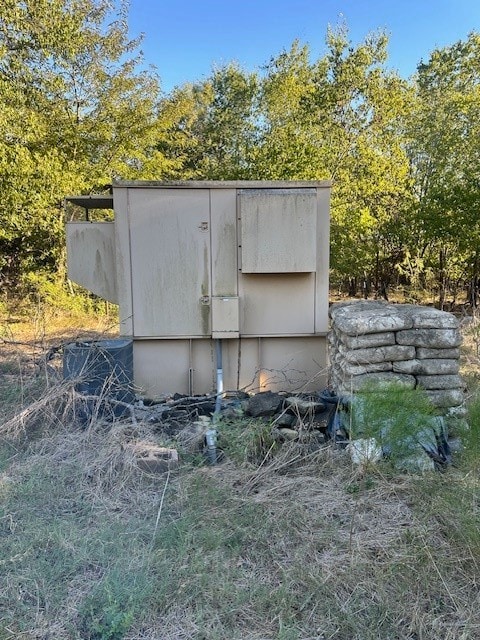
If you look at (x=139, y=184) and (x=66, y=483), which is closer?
(x=66, y=483)

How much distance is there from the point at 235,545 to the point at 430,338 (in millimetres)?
Result: 2084

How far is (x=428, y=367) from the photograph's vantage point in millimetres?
3168

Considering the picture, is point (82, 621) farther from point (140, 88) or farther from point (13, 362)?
point (140, 88)

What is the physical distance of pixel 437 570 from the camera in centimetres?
178

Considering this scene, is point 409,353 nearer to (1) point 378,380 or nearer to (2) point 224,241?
(1) point 378,380

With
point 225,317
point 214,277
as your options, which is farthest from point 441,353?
point 214,277

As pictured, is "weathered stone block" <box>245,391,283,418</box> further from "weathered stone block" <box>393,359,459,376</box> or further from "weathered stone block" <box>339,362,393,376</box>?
"weathered stone block" <box>393,359,459,376</box>

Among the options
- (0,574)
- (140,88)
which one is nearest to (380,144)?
(140,88)

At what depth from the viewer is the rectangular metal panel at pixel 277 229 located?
3830 millimetres

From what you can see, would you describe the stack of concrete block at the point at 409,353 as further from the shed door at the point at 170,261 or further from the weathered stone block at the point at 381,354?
the shed door at the point at 170,261

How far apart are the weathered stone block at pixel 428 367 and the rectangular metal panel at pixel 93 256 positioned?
8.69 feet

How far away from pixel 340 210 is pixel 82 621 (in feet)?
27.0

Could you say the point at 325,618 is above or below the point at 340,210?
below

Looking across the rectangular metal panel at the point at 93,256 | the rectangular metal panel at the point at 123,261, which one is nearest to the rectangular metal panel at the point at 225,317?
the rectangular metal panel at the point at 123,261
